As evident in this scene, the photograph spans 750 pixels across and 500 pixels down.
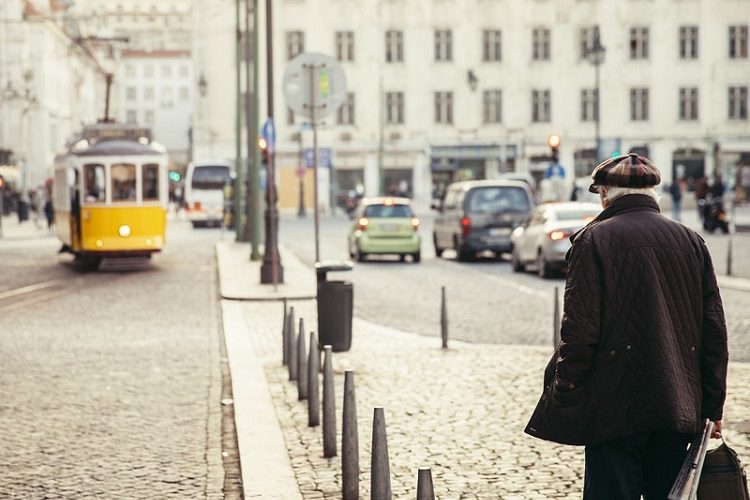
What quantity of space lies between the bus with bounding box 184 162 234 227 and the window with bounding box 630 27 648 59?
2273cm

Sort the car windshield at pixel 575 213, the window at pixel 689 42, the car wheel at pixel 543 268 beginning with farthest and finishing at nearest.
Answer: the window at pixel 689 42
the car windshield at pixel 575 213
the car wheel at pixel 543 268

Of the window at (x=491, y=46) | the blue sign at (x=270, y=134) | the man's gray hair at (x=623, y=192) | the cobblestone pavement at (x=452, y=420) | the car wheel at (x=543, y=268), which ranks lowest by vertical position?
the car wheel at (x=543, y=268)

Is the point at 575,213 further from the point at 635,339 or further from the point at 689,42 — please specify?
the point at 689,42

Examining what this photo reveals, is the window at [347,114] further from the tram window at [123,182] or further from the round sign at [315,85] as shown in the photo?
the round sign at [315,85]

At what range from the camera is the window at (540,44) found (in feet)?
227

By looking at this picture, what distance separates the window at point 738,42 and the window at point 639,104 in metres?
5.03

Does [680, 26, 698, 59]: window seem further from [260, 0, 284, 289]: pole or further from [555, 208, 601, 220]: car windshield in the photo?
[260, 0, 284, 289]: pole

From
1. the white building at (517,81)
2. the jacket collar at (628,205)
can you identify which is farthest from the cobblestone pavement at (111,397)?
the white building at (517,81)

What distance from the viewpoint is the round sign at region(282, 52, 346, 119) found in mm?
15023

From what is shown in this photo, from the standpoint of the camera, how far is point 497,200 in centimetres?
2942

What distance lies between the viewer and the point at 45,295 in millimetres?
21203

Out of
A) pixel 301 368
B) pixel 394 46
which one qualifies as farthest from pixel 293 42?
pixel 301 368

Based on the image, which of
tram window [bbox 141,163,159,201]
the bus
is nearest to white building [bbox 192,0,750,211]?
the bus

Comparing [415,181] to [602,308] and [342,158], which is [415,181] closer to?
[342,158]
